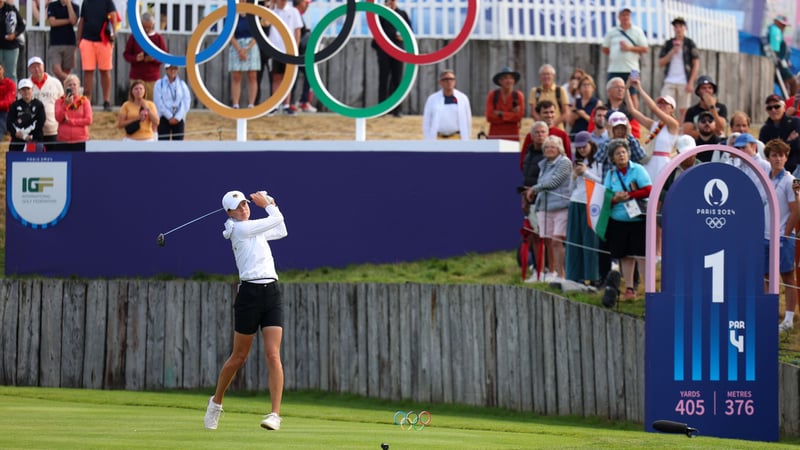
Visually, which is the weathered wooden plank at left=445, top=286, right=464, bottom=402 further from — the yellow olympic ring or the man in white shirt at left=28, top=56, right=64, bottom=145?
the man in white shirt at left=28, top=56, right=64, bottom=145

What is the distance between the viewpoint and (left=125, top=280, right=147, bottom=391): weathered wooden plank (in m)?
18.8

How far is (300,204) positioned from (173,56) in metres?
2.45

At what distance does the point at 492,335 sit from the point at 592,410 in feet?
4.86

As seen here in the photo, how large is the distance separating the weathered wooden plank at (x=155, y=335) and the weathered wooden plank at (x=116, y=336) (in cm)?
29

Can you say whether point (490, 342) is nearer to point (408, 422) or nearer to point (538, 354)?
point (538, 354)

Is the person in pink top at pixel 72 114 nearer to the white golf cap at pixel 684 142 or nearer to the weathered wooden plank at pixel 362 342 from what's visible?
the weathered wooden plank at pixel 362 342

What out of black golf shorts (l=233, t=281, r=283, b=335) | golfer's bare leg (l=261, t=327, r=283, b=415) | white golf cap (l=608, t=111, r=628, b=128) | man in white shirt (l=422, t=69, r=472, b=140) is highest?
man in white shirt (l=422, t=69, r=472, b=140)

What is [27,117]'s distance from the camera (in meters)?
20.5

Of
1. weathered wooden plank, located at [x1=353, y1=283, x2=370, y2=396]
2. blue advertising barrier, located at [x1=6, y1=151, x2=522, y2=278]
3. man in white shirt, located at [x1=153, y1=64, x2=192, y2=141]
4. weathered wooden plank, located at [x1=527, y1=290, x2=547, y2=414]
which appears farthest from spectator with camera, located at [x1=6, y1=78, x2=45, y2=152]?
weathered wooden plank, located at [x1=527, y1=290, x2=547, y2=414]

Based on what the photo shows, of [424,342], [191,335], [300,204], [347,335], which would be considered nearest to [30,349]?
[191,335]

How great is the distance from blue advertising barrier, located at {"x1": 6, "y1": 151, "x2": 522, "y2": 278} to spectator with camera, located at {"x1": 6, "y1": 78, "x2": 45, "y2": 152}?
603mm

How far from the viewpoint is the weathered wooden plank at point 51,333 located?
1898 centimetres

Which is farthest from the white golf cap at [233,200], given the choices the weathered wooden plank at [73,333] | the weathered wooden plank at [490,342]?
the weathered wooden plank at [73,333]

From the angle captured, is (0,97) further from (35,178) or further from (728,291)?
(728,291)
